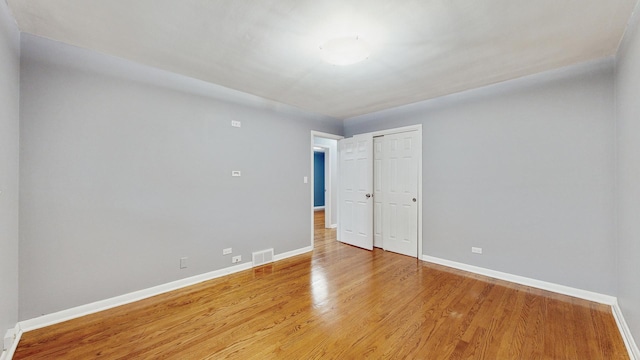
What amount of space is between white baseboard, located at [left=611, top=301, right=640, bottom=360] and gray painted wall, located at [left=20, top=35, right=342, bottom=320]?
368cm

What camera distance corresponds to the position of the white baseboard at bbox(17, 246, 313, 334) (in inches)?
84.1

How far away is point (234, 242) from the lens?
11.3 ft

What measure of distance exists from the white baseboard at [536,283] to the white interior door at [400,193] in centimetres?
58

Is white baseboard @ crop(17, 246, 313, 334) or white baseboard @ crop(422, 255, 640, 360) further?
white baseboard @ crop(17, 246, 313, 334)

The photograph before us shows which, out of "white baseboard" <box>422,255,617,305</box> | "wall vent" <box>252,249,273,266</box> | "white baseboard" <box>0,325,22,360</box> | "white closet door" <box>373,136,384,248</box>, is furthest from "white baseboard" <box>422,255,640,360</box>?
"white baseboard" <box>0,325,22,360</box>

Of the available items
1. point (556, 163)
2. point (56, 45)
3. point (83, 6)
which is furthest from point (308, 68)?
point (556, 163)

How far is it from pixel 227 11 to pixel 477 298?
353 cm

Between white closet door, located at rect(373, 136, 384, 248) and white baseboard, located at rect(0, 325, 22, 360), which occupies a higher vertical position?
white closet door, located at rect(373, 136, 384, 248)

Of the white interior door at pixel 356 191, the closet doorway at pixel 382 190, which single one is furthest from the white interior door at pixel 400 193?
the white interior door at pixel 356 191

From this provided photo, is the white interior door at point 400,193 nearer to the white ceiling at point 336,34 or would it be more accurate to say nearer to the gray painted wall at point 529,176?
the gray painted wall at point 529,176

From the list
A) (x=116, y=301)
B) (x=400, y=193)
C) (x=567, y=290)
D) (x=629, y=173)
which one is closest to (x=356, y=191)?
(x=400, y=193)

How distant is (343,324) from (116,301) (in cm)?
229

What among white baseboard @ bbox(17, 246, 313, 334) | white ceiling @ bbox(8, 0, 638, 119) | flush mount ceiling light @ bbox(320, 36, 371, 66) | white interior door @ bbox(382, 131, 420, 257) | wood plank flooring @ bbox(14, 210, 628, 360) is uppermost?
white ceiling @ bbox(8, 0, 638, 119)

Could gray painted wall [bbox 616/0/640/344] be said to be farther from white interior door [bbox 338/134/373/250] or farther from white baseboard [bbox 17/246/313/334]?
white baseboard [bbox 17/246/313/334]
